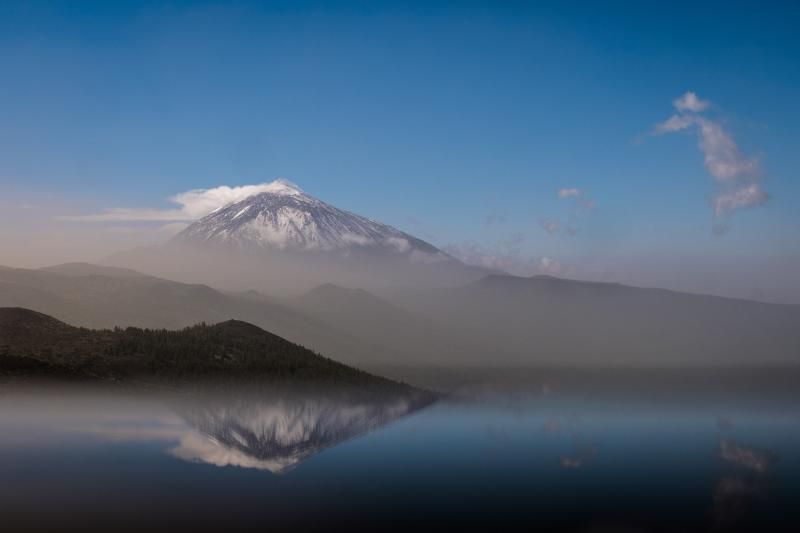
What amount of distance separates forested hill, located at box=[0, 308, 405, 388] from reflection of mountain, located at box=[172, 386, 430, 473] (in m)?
16.8

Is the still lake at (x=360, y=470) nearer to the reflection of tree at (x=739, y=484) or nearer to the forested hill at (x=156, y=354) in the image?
the reflection of tree at (x=739, y=484)

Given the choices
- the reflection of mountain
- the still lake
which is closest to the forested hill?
the still lake

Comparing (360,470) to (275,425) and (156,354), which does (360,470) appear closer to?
(275,425)

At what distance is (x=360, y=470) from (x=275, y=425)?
26.1 m

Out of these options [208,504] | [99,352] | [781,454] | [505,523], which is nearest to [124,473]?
[208,504]

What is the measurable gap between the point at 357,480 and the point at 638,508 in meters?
18.4

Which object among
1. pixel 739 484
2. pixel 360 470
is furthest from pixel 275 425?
pixel 739 484

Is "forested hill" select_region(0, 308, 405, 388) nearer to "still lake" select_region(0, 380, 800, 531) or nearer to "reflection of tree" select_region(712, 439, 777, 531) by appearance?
"still lake" select_region(0, 380, 800, 531)

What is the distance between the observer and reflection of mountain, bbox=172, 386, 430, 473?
56594mm

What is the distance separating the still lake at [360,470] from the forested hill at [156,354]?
1134 cm

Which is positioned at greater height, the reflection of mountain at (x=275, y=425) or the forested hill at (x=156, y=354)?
the forested hill at (x=156, y=354)

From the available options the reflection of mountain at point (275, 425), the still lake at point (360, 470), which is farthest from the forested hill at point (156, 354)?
the reflection of mountain at point (275, 425)

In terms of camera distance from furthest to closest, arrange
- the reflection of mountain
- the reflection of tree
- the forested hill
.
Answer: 1. the forested hill
2. the reflection of mountain
3. the reflection of tree

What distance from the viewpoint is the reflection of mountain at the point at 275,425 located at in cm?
5659
